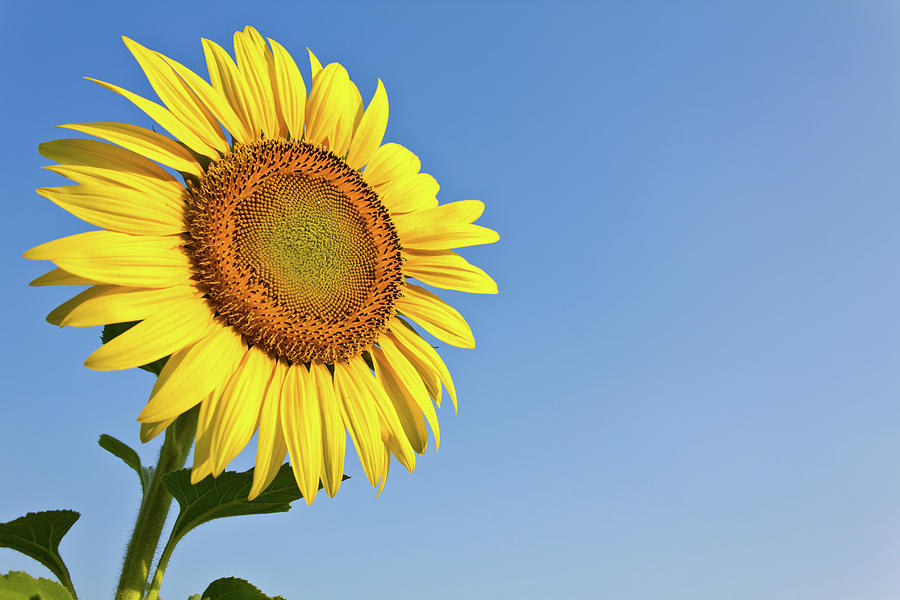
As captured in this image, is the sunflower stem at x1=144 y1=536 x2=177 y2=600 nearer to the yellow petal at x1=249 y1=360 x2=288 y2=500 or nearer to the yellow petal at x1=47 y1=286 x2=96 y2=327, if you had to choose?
the yellow petal at x1=249 y1=360 x2=288 y2=500

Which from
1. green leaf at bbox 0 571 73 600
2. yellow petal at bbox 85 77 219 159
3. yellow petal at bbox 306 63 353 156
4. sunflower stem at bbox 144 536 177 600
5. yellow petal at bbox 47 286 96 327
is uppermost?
yellow petal at bbox 306 63 353 156

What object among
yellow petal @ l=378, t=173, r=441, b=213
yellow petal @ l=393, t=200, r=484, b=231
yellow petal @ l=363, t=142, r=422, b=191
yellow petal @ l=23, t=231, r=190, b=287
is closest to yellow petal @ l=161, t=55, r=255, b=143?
yellow petal @ l=23, t=231, r=190, b=287

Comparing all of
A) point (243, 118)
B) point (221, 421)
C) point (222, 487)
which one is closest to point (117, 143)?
point (243, 118)

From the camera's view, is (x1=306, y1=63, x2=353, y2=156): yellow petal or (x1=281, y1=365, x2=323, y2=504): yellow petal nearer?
(x1=281, y1=365, x2=323, y2=504): yellow petal

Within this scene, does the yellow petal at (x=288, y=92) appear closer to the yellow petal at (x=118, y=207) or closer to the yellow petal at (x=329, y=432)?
the yellow petal at (x=118, y=207)

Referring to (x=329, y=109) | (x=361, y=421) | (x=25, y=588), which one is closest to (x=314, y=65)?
(x=329, y=109)

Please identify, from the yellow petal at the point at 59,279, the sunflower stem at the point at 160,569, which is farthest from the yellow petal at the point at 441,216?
the sunflower stem at the point at 160,569
